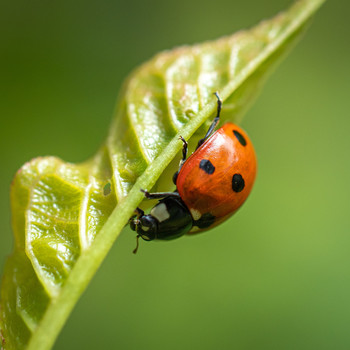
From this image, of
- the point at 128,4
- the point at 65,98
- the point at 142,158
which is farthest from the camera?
the point at 128,4

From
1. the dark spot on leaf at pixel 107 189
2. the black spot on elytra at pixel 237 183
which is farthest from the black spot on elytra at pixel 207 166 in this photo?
the dark spot on leaf at pixel 107 189

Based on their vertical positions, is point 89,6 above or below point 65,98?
above

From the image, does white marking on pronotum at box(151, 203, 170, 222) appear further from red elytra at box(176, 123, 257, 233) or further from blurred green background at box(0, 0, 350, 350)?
blurred green background at box(0, 0, 350, 350)

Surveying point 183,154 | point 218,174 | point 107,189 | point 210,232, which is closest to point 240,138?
point 218,174

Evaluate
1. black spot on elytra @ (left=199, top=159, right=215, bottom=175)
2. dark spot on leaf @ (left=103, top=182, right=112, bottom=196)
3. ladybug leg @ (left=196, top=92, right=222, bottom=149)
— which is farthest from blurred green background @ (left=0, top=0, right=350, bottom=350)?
dark spot on leaf @ (left=103, top=182, right=112, bottom=196)

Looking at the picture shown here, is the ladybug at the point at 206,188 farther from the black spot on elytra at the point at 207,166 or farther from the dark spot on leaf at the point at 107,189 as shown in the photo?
the dark spot on leaf at the point at 107,189

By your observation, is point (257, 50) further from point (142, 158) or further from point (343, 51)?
point (343, 51)

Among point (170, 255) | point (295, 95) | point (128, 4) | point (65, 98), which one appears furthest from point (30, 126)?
point (295, 95)

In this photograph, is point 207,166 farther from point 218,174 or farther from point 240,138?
point 240,138
